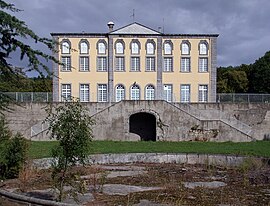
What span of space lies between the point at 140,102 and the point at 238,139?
335 inches

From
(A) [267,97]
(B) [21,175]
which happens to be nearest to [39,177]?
(B) [21,175]

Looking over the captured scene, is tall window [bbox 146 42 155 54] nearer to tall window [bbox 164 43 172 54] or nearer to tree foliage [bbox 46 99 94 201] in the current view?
tall window [bbox 164 43 172 54]

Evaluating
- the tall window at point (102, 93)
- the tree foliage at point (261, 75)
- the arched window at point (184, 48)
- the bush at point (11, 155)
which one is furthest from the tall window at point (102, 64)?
the bush at point (11, 155)

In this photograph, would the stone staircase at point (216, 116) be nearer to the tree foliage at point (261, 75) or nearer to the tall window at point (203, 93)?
the tall window at point (203, 93)

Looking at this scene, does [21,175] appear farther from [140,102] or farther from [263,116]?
[263,116]

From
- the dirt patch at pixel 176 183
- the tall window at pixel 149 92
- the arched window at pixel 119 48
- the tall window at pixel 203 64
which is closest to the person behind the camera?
the dirt patch at pixel 176 183

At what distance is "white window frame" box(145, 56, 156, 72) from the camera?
48.8 meters

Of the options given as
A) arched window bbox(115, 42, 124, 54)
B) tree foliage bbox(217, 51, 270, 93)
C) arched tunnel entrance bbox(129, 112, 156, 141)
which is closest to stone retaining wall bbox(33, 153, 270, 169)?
arched tunnel entrance bbox(129, 112, 156, 141)

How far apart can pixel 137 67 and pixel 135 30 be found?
4.17 metres

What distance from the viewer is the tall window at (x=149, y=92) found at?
48.6m

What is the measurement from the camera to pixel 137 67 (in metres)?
48.8

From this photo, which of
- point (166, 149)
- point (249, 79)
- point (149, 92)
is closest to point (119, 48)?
point (149, 92)

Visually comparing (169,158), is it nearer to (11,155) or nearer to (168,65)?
(11,155)

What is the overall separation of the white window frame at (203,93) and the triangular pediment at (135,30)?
7.73m
